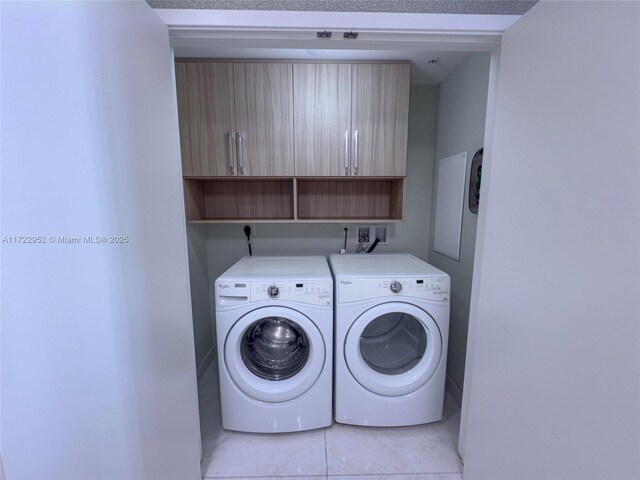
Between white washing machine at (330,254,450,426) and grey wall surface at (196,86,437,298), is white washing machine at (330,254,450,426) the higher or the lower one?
the lower one

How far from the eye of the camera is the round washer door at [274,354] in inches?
48.8

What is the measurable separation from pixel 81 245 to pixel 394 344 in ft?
5.20

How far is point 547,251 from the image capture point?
63 centimetres

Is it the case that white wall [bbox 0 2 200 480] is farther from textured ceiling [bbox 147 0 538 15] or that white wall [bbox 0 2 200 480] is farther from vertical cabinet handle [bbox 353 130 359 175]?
vertical cabinet handle [bbox 353 130 359 175]

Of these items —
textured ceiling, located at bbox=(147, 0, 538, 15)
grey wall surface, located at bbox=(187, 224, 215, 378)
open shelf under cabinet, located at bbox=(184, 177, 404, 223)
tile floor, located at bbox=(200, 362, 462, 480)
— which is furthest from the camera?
open shelf under cabinet, located at bbox=(184, 177, 404, 223)

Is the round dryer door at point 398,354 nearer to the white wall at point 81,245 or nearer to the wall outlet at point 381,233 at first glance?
the wall outlet at point 381,233

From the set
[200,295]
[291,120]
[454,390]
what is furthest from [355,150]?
[454,390]

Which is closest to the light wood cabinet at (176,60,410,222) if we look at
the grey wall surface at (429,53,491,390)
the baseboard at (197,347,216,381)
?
the grey wall surface at (429,53,491,390)

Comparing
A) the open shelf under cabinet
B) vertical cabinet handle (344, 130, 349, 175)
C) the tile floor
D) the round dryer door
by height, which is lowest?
the tile floor

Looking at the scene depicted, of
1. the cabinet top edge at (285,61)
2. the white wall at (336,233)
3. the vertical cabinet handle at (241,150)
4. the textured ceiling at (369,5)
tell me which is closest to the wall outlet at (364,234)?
the white wall at (336,233)

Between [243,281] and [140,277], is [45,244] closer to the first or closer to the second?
[140,277]

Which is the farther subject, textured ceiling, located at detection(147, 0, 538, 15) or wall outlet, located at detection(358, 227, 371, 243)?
wall outlet, located at detection(358, 227, 371, 243)

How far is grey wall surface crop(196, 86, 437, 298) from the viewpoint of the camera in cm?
194

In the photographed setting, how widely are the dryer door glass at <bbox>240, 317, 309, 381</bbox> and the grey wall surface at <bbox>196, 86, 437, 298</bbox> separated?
695 millimetres
